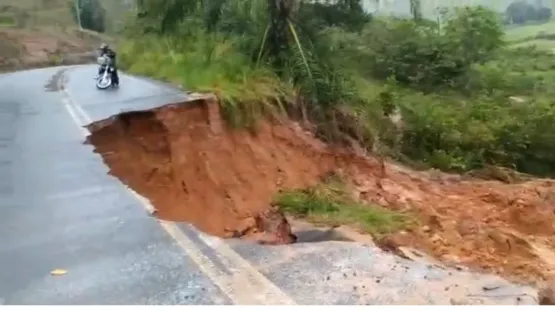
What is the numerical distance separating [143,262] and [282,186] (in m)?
1.60

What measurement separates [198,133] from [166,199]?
100 centimetres

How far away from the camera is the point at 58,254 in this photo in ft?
9.08

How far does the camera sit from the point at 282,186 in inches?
165

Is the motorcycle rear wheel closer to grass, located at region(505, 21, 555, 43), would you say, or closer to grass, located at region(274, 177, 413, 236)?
grass, located at region(274, 177, 413, 236)

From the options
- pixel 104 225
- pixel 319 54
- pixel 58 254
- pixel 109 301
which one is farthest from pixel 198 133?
pixel 109 301

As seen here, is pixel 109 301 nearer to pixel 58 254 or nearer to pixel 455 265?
pixel 58 254

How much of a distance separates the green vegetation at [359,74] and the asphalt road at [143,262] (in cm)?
90

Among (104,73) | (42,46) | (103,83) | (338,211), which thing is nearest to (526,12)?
(338,211)

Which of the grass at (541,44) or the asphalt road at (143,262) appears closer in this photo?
the asphalt road at (143,262)

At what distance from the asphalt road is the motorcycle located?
43 cm

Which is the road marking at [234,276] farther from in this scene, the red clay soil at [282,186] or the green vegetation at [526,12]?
the green vegetation at [526,12]

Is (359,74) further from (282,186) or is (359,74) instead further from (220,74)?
(220,74)

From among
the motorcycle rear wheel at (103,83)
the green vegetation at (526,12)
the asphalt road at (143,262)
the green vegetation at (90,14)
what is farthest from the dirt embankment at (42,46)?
the green vegetation at (526,12)

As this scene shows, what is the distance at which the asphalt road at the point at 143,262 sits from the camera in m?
2.46
